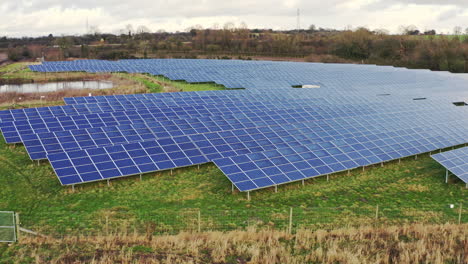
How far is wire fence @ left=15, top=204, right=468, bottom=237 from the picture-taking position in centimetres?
1877

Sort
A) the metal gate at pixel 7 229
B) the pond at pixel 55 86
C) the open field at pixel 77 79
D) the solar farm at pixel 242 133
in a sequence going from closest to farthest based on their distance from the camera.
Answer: the metal gate at pixel 7 229 → the solar farm at pixel 242 133 → the open field at pixel 77 79 → the pond at pixel 55 86

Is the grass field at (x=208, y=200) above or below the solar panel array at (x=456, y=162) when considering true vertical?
below

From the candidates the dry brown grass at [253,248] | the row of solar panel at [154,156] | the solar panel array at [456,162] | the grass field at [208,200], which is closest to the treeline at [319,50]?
the solar panel array at [456,162]

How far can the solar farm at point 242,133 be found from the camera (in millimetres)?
24719

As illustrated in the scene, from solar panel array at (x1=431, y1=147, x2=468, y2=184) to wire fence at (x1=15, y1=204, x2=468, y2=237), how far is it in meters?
3.99

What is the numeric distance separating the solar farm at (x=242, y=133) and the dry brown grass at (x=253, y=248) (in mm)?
5024

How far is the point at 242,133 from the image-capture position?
1195 inches

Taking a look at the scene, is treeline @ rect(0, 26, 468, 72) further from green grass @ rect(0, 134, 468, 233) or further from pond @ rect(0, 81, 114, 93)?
green grass @ rect(0, 134, 468, 233)

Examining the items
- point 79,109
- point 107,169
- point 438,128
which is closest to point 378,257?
point 107,169

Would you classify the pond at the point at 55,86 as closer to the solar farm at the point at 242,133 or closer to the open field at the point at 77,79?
the open field at the point at 77,79

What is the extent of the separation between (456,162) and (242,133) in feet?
47.9

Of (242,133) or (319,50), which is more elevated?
(319,50)

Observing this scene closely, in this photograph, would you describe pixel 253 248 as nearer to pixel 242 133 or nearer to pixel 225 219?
pixel 225 219

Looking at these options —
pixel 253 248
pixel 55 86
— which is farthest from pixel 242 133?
pixel 55 86
